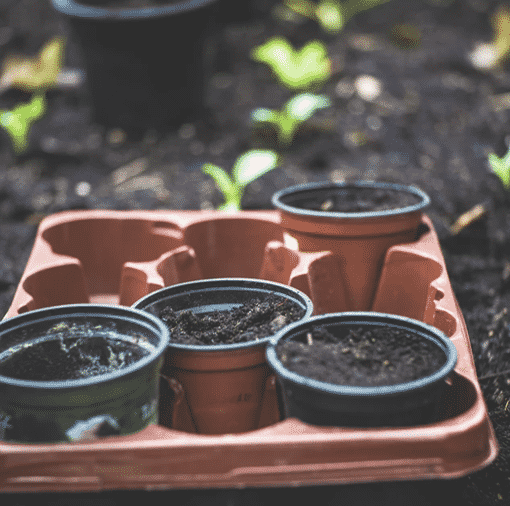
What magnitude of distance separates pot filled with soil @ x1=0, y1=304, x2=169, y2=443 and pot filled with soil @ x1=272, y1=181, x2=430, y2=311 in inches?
27.5

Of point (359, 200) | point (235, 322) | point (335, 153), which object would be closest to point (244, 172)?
point (359, 200)

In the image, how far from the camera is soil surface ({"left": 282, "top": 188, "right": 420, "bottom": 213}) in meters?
1.96

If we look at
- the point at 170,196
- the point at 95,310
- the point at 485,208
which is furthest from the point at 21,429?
the point at 485,208

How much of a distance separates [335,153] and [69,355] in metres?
2.33

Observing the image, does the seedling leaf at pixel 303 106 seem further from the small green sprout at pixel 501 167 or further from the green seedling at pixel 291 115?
the small green sprout at pixel 501 167

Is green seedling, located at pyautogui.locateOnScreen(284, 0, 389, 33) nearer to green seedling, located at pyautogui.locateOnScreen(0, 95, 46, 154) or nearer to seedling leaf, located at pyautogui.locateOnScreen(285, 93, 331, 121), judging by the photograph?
seedling leaf, located at pyautogui.locateOnScreen(285, 93, 331, 121)

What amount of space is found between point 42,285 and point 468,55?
4062 mm

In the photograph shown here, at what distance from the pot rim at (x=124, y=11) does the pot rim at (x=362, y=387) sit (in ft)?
7.97

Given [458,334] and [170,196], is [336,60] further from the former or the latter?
[458,334]

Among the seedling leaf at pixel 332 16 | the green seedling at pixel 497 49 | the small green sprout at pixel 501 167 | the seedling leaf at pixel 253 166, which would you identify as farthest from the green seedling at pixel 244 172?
the green seedling at pixel 497 49

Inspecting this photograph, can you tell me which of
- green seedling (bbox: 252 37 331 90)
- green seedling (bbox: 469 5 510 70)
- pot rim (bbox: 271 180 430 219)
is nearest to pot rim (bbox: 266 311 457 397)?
pot rim (bbox: 271 180 430 219)

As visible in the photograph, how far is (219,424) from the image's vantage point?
4.25ft

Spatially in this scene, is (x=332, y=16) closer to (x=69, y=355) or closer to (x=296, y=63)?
(x=296, y=63)

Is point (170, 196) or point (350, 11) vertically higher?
point (350, 11)
